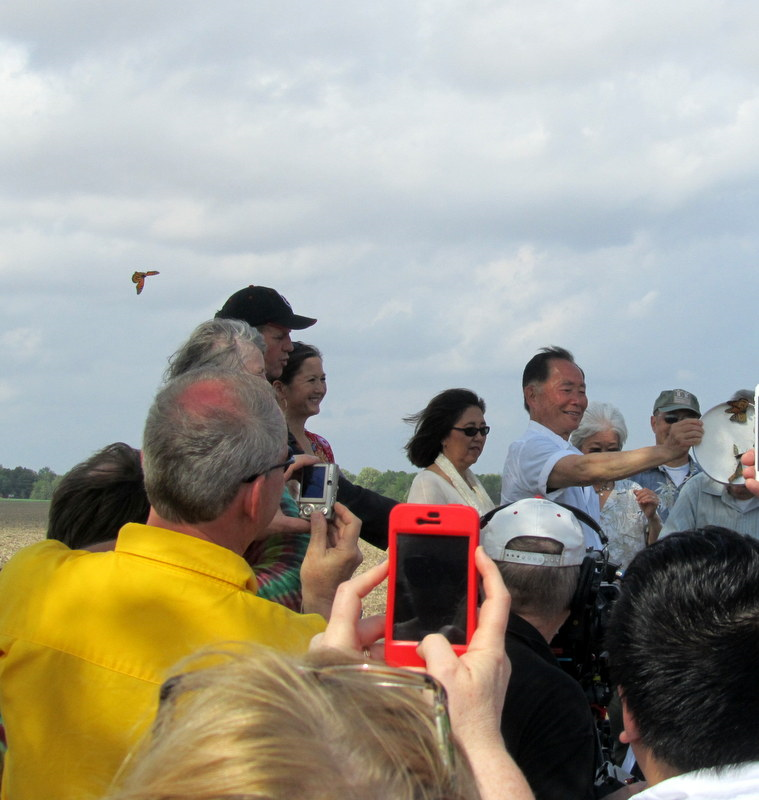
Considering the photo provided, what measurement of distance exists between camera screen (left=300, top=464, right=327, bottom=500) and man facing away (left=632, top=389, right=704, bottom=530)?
3.28m

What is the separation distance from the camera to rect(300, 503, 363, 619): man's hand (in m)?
2.38

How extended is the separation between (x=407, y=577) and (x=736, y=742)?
25.4 inches

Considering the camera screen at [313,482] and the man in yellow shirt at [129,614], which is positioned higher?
the camera screen at [313,482]

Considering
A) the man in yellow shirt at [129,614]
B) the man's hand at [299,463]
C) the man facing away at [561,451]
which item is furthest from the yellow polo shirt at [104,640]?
the man facing away at [561,451]

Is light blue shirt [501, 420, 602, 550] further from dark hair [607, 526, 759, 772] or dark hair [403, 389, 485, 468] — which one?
dark hair [607, 526, 759, 772]

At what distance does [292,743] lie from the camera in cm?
82

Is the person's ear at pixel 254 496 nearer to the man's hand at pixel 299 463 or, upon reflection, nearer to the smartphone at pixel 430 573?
the man's hand at pixel 299 463

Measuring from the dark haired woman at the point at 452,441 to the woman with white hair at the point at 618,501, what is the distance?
0.70 meters

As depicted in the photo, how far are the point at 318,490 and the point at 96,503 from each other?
2.00ft

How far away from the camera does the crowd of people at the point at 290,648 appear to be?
864 millimetres

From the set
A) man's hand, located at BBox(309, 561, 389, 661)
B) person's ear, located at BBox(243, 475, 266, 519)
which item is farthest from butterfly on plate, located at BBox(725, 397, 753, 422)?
man's hand, located at BBox(309, 561, 389, 661)

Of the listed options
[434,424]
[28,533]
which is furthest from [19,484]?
[434,424]

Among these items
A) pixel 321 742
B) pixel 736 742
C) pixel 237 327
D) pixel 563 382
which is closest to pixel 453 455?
pixel 563 382

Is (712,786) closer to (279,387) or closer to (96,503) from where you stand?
(96,503)
